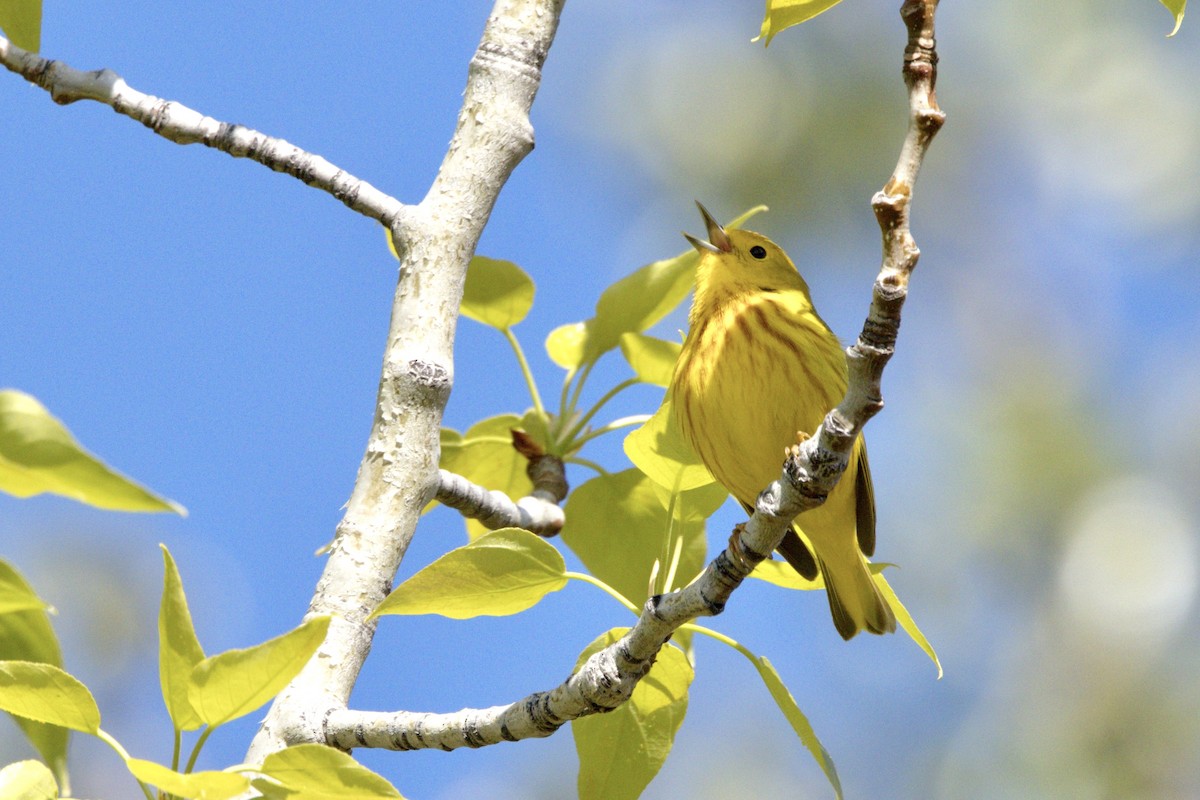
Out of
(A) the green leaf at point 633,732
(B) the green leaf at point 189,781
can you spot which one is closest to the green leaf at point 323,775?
(B) the green leaf at point 189,781

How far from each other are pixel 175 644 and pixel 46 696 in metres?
0.15

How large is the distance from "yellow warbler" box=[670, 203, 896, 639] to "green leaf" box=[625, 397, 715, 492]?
29 cm

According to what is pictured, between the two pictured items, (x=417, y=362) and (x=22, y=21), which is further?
(x=417, y=362)

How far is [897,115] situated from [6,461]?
6.31 metres

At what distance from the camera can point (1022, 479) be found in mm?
6332

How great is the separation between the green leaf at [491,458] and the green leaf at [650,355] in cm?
28

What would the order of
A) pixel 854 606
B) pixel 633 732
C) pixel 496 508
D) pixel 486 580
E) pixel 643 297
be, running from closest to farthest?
pixel 486 580 → pixel 633 732 → pixel 496 508 → pixel 643 297 → pixel 854 606

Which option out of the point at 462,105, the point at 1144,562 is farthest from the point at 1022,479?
the point at 462,105

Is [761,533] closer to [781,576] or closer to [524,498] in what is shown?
[781,576]

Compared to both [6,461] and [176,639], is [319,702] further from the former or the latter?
[6,461]

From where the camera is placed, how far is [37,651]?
1.32 metres

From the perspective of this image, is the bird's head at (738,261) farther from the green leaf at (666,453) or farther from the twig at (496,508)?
the green leaf at (666,453)

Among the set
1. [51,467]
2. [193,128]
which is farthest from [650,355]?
[51,467]

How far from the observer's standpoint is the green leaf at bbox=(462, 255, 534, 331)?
2287mm
